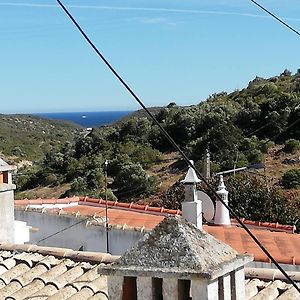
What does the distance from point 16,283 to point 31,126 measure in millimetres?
72938

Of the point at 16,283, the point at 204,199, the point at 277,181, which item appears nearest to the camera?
the point at 16,283

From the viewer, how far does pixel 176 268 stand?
3521 mm

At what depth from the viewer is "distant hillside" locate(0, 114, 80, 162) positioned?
5621 centimetres

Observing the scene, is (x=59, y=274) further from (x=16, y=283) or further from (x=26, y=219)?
(x=26, y=219)

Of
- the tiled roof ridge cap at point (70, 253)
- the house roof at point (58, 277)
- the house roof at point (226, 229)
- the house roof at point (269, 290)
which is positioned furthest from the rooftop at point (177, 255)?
the house roof at point (226, 229)

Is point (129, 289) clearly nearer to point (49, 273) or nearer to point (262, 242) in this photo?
point (49, 273)

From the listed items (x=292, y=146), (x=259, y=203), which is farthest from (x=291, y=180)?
(x=292, y=146)

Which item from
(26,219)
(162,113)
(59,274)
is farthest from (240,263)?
(162,113)

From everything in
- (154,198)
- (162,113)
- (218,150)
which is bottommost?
(154,198)

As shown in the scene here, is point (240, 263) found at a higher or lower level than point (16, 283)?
higher

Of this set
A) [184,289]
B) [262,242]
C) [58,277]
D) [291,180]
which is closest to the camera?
[184,289]

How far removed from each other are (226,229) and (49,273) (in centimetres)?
545

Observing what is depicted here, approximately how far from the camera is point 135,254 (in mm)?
3734

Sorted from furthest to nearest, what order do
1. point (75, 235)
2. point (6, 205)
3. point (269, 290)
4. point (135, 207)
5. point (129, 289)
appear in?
point (135, 207) < point (75, 235) < point (6, 205) < point (269, 290) < point (129, 289)
